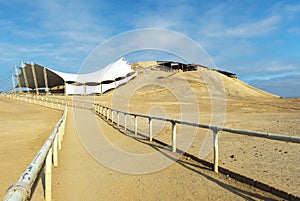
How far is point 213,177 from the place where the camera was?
17.5 ft

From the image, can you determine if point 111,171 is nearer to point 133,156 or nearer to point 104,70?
point 133,156

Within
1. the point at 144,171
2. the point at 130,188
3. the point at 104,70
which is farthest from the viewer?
the point at 104,70

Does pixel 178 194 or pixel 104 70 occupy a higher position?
pixel 104 70

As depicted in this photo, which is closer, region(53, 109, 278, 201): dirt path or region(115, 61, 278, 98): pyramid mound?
region(53, 109, 278, 201): dirt path

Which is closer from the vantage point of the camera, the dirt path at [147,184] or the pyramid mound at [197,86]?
the dirt path at [147,184]

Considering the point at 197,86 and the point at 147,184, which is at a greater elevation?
the point at 197,86

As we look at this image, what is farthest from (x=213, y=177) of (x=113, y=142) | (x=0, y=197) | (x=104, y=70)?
(x=104, y=70)

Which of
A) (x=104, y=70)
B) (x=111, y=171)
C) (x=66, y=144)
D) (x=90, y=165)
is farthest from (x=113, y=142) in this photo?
(x=104, y=70)

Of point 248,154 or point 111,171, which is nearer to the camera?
point 111,171

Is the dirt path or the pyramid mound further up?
the pyramid mound

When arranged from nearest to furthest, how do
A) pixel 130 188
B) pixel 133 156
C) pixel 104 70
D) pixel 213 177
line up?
pixel 130 188
pixel 213 177
pixel 133 156
pixel 104 70

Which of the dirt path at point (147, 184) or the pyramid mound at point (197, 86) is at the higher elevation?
the pyramid mound at point (197, 86)

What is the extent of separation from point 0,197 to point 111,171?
7.12 feet

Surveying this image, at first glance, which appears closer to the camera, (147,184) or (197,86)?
(147,184)
